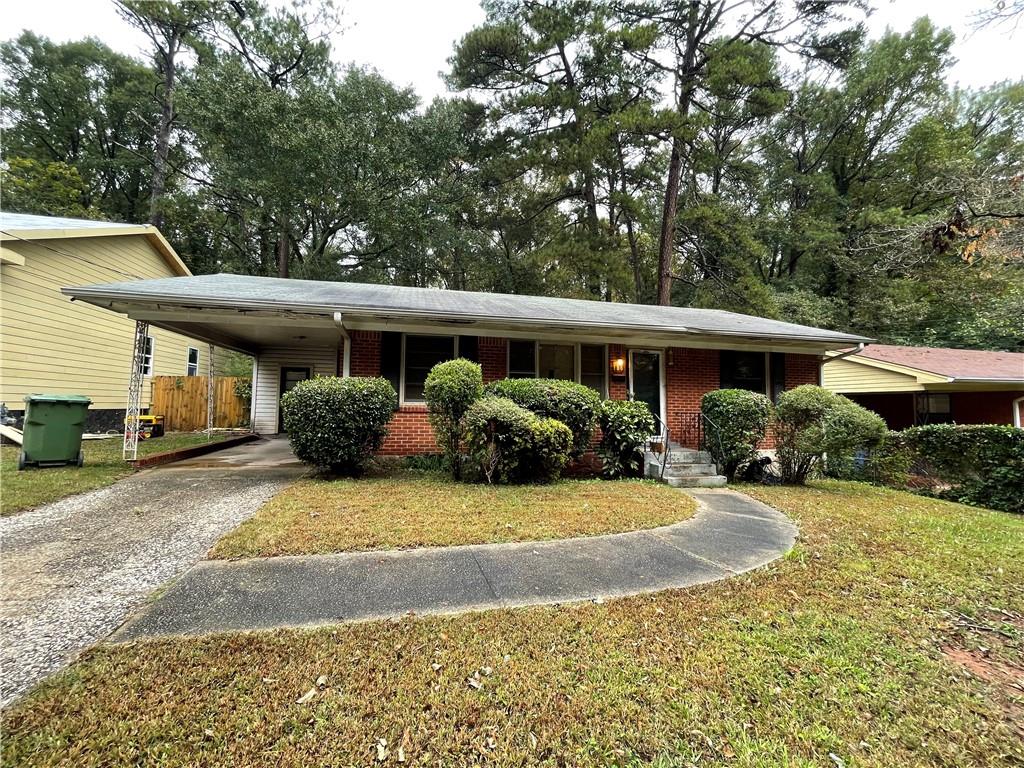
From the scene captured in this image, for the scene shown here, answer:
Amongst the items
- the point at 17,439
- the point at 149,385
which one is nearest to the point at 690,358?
the point at 17,439

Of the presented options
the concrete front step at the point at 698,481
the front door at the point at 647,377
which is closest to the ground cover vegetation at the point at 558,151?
the front door at the point at 647,377

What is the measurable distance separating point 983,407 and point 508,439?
15.1m

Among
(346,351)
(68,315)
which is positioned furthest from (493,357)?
(68,315)

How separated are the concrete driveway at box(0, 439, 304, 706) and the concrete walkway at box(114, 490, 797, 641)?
273mm

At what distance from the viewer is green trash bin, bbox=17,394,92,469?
6.36 m

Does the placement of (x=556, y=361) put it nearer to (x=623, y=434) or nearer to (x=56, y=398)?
(x=623, y=434)

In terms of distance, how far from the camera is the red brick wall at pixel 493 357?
8.32 m

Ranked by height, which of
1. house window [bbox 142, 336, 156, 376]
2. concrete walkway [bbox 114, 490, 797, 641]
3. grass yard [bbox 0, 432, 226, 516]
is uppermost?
house window [bbox 142, 336, 156, 376]

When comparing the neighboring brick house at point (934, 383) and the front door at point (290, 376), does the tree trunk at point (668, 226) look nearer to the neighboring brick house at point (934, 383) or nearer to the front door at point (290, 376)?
the neighboring brick house at point (934, 383)

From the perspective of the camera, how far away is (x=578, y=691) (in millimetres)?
1978

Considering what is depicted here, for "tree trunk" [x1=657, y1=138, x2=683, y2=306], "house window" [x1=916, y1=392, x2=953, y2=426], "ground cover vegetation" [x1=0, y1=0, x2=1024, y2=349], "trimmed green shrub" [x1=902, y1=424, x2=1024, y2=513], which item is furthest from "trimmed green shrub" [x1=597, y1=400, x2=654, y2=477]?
"house window" [x1=916, y1=392, x2=953, y2=426]

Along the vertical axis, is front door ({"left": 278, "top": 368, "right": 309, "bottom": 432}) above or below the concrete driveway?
above

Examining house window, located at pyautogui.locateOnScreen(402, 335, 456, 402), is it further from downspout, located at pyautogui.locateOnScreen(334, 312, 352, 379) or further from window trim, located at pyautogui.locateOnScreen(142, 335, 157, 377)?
window trim, located at pyautogui.locateOnScreen(142, 335, 157, 377)

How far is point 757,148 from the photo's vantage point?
21312 millimetres
